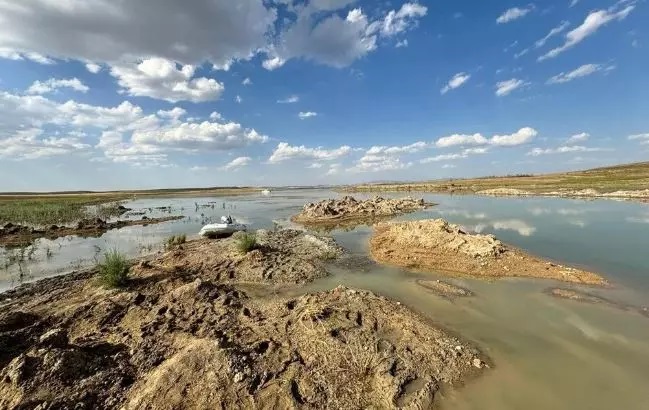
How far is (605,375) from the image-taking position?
8594mm

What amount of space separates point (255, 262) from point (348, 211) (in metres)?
28.8

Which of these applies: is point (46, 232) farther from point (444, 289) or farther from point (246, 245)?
point (444, 289)

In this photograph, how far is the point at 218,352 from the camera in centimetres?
816

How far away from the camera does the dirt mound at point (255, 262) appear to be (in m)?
17.6

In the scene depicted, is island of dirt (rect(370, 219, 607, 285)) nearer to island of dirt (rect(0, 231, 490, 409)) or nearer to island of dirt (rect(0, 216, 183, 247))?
island of dirt (rect(0, 231, 490, 409))

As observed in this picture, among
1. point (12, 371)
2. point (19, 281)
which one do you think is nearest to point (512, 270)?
point (12, 371)

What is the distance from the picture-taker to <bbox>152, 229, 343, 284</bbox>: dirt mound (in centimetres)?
1762

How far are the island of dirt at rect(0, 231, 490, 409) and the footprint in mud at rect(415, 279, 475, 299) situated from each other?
9.63 ft

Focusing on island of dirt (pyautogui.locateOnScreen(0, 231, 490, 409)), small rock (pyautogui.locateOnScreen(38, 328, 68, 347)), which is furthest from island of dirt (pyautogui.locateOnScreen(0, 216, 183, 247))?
small rock (pyautogui.locateOnScreen(38, 328, 68, 347))

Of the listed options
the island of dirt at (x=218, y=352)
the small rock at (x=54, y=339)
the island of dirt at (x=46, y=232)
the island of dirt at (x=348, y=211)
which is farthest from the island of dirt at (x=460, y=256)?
the island of dirt at (x=46, y=232)

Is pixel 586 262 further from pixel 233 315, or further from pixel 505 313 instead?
pixel 233 315

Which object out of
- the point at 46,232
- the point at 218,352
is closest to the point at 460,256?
the point at 218,352

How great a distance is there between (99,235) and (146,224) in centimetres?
837

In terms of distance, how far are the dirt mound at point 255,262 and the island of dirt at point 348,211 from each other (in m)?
15.9
